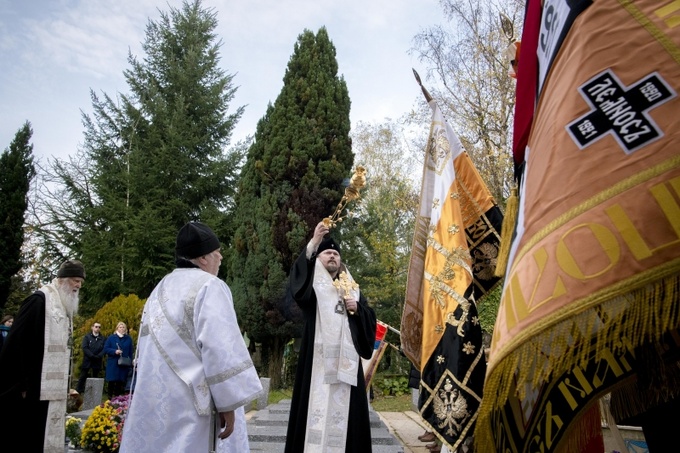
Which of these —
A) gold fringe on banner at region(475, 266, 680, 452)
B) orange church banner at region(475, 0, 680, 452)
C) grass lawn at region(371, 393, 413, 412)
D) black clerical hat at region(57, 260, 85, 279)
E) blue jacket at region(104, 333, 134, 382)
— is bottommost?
gold fringe on banner at region(475, 266, 680, 452)

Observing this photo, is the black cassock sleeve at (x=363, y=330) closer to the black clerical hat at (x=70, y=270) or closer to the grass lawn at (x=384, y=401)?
the black clerical hat at (x=70, y=270)

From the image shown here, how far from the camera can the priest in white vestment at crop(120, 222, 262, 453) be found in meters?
3.35

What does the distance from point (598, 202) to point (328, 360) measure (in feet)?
13.5

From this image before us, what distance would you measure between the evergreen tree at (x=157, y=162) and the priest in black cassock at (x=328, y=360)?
16474 millimetres

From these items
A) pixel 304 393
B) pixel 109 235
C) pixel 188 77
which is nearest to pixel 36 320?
pixel 304 393

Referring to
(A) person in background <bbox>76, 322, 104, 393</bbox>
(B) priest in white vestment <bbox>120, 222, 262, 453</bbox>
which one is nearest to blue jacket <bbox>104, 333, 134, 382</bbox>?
(A) person in background <bbox>76, 322, 104, 393</bbox>

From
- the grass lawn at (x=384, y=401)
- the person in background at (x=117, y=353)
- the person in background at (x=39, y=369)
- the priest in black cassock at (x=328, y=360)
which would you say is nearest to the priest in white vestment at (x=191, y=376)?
the priest in black cassock at (x=328, y=360)

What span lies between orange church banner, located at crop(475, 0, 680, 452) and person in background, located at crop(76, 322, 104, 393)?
44.3ft

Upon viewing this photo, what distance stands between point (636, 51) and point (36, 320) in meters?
5.58

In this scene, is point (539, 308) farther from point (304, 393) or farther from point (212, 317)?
point (304, 393)

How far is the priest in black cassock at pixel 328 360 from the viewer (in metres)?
5.07

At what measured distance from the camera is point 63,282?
573cm

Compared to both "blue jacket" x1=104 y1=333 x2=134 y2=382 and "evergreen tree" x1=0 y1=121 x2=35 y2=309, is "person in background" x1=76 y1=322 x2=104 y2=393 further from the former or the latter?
"evergreen tree" x1=0 y1=121 x2=35 y2=309

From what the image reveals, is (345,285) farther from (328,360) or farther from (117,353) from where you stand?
(117,353)
